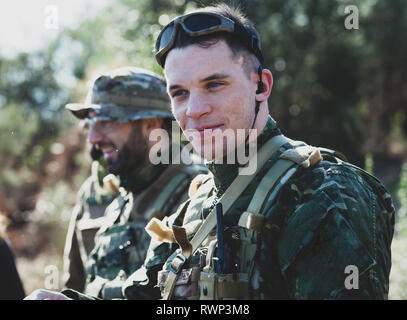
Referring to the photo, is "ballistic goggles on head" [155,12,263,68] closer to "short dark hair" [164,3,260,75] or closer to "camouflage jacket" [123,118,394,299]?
"short dark hair" [164,3,260,75]

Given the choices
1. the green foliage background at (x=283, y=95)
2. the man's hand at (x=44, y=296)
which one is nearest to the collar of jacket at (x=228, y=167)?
the man's hand at (x=44, y=296)

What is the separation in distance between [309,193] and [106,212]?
3.13m

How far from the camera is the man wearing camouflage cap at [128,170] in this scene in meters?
4.06

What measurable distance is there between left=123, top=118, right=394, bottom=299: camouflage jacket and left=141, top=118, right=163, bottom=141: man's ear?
2.32 m

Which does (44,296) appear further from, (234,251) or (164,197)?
(164,197)

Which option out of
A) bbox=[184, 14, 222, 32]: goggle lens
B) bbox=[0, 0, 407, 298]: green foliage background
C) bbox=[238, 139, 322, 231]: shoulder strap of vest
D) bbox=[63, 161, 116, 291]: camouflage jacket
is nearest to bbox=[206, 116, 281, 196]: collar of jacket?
bbox=[238, 139, 322, 231]: shoulder strap of vest

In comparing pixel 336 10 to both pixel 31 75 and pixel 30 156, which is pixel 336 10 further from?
pixel 31 75

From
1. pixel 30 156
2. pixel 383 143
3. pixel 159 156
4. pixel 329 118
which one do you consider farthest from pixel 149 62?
pixel 383 143

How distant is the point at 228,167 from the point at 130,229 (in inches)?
73.4

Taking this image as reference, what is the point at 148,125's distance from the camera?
474 centimetres

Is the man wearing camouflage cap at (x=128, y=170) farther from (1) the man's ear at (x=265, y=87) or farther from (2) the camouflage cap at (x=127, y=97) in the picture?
(1) the man's ear at (x=265, y=87)

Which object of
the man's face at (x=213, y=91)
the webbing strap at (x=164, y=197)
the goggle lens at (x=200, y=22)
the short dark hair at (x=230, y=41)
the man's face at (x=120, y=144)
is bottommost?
the webbing strap at (x=164, y=197)

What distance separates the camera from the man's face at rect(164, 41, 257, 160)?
2408 mm

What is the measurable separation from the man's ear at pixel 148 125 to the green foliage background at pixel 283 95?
2.88 meters
